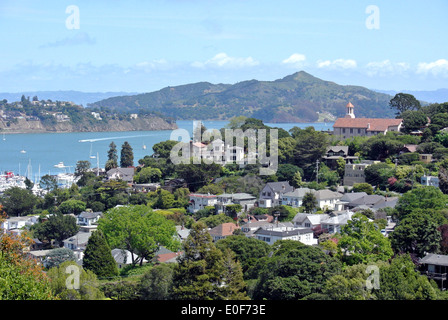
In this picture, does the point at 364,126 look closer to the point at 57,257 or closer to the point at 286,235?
the point at 286,235

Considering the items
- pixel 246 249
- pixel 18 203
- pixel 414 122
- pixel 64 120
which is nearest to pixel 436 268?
pixel 246 249

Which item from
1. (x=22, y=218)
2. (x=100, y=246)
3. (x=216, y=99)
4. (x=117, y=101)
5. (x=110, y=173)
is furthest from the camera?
(x=117, y=101)

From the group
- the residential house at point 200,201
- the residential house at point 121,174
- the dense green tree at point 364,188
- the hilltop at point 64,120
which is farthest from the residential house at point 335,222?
the hilltop at point 64,120

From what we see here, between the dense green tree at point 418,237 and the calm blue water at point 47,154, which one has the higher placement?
the dense green tree at point 418,237

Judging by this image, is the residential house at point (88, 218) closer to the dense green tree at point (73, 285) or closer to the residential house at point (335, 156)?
the residential house at point (335, 156)
